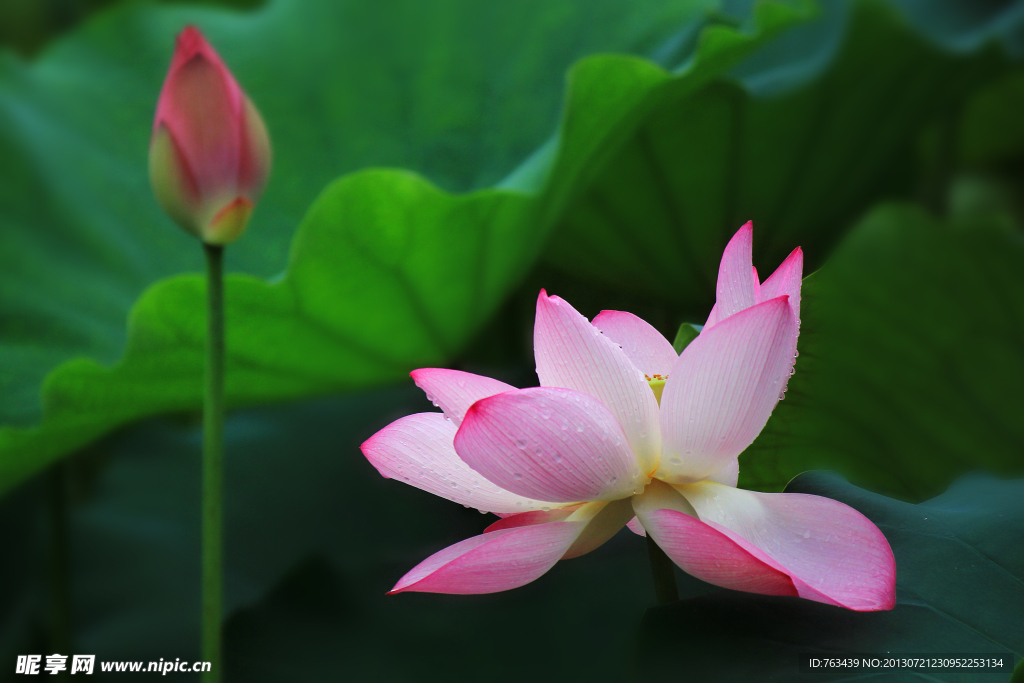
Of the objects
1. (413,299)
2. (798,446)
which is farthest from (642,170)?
(798,446)

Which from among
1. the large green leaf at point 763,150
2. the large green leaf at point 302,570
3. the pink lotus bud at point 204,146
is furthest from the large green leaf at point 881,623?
the large green leaf at point 763,150

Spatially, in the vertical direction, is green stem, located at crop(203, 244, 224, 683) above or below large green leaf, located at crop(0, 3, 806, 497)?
below

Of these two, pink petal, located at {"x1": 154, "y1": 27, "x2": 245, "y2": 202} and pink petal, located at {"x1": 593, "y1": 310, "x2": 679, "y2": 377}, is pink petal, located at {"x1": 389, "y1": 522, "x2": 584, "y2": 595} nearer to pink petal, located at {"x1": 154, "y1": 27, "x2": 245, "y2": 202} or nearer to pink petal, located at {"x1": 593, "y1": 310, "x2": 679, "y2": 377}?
pink petal, located at {"x1": 593, "y1": 310, "x2": 679, "y2": 377}

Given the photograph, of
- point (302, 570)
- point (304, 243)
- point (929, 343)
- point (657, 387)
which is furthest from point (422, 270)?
point (929, 343)

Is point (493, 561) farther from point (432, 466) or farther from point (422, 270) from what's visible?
point (422, 270)

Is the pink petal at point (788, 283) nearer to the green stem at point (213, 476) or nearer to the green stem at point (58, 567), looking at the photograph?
the green stem at point (213, 476)

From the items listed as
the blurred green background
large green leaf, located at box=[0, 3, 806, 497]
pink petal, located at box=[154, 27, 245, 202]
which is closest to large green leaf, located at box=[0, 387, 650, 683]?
the blurred green background
